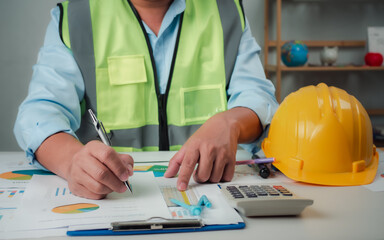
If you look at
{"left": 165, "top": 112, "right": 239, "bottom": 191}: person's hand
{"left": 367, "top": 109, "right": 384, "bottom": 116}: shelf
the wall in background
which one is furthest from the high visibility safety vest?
{"left": 367, "top": 109, "right": 384, "bottom": 116}: shelf

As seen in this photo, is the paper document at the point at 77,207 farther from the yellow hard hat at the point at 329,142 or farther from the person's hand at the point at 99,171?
the yellow hard hat at the point at 329,142

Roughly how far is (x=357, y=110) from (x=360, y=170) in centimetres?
12

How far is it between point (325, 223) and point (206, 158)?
0.27 meters

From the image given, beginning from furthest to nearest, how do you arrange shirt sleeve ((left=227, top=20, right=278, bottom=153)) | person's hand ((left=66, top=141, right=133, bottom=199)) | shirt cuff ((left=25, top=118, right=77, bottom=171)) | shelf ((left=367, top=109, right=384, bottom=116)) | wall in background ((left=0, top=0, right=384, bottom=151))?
shelf ((left=367, top=109, right=384, bottom=116)) < wall in background ((left=0, top=0, right=384, bottom=151)) < shirt sleeve ((left=227, top=20, right=278, bottom=153)) < shirt cuff ((left=25, top=118, right=77, bottom=171)) < person's hand ((left=66, top=141, right=133, bottom=199))

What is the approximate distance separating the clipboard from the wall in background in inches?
97.5

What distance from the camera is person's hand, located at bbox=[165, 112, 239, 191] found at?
800 mm

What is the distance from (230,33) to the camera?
4.42 ft

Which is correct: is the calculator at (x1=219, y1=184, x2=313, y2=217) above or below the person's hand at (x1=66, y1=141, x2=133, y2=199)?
below

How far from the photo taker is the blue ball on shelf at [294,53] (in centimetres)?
277

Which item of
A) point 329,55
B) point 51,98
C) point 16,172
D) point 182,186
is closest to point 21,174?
point 16,172

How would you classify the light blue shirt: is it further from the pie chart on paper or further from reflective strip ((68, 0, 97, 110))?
the pie chart on paper

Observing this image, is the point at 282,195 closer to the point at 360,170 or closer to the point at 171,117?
the point at 360,170

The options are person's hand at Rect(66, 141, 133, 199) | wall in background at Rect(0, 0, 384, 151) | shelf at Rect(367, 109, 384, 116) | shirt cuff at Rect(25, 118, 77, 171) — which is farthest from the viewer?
shelf at Rect(367, 109, 384, 116)

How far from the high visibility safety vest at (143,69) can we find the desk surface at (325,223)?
2.05 feet
